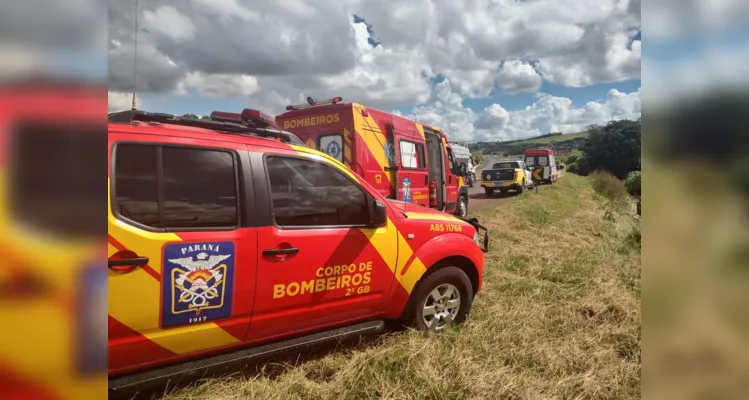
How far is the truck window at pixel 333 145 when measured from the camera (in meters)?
6.55

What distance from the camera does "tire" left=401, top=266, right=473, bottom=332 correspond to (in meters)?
3.55

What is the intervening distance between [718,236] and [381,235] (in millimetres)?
2746

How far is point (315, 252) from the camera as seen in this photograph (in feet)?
9.51

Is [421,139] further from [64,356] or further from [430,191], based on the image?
[64,356]

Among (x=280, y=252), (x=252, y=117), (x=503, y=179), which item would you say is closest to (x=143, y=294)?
(x=280, y=252)

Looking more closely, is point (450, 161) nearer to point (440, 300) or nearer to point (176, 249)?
point (440, 300)

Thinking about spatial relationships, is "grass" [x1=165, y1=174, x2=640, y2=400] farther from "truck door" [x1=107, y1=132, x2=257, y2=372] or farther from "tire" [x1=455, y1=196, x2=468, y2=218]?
"tire" [x1=455, y1=196, x2=468, y2=218]

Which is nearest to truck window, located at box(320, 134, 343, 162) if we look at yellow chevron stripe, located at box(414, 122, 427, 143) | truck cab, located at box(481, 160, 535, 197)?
yellow chevron stripe, located at box(414, 122, 427, 143)

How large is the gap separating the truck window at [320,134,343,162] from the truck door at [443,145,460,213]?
3634mm

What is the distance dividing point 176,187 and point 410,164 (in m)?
5.77

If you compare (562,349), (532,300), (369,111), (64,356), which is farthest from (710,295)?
(369,111)

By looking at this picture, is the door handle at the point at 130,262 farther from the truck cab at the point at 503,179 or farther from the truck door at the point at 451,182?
the truck cab at the point at 503,179

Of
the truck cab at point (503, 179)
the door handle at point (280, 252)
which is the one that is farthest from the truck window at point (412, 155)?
Answer: the truck cab at point (503, 179)

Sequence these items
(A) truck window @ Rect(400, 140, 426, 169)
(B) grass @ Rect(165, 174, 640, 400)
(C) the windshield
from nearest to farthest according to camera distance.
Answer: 1. (B) grass @ Rect(165, 174, 640, 400)
2. (A) truck window @ Rect(400, 140, 426, 169)
3. (C) the windshield
